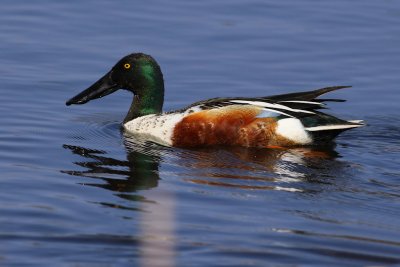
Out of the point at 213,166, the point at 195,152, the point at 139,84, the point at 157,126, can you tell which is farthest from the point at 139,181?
the point at 139,84

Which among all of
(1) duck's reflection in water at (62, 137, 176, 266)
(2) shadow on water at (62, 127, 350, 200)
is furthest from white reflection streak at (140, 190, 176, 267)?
(2) shadow on water at (62, 127, 350, 200)

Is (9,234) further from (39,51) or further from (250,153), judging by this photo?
(39,51)

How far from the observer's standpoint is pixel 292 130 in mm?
10109

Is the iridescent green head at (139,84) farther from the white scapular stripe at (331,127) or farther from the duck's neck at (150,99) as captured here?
the white scapular stripe at (331,127)

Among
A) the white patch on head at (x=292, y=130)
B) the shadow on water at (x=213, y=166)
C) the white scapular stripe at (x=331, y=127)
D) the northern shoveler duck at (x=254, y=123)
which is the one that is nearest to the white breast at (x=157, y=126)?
→ the northern shoveler duck at (x=254, y=123)

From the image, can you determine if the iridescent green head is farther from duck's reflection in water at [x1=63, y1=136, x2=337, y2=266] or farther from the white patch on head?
the white patch on head

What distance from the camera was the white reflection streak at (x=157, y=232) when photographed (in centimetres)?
464

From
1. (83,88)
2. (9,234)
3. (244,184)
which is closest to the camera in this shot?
(9,234)

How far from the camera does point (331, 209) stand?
25.3ft

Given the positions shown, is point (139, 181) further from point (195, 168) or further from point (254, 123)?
point (254, 123)

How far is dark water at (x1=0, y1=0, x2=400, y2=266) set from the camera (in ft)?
22.1

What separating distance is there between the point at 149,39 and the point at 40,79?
185 cm

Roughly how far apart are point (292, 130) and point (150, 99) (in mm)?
1588

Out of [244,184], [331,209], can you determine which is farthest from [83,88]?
[331,209]
